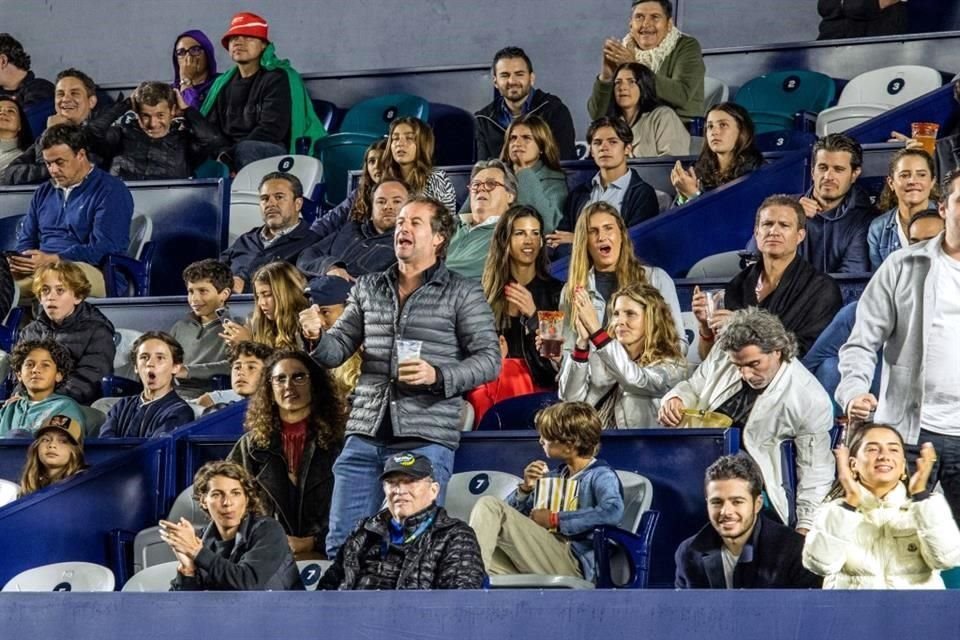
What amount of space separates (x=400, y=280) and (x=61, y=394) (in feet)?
6.78

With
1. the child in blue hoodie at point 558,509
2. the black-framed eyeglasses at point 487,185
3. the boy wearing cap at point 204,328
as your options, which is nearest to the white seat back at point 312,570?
the child in blue hoodie at point 558,509

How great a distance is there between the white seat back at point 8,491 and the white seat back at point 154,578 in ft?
2.51

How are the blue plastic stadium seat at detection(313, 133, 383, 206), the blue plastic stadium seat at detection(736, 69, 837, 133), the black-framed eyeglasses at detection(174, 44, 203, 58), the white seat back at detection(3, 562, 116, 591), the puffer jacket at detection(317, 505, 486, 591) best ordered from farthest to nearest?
the black-framed eyeglasses at detection(174, 44, 203, 58)
the blue plastic stadium seat at detection(313, 133, 383, 206)
the blue plastic stadium seat at detection(736, 69, 837, 133)
the white seat back at detection(3, 562, 116, 591)
the puffer jacket at detection(317, 505, 486, 591)

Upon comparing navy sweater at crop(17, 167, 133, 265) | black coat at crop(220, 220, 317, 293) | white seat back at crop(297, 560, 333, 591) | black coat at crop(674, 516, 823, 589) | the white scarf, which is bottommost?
white seat back at crop(297, 560, 333, 591)

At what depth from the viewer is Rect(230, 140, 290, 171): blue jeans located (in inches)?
407

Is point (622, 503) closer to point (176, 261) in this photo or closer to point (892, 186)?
point (892, 186)

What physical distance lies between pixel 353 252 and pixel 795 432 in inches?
107

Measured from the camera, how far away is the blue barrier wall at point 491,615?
4738 mm

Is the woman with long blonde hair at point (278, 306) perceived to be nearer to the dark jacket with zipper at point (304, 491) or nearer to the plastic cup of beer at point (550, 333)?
the dark jacket with zipper at point (304, 491)

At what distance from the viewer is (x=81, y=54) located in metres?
12.6

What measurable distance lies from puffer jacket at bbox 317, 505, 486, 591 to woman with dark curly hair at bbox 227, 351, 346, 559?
826mm

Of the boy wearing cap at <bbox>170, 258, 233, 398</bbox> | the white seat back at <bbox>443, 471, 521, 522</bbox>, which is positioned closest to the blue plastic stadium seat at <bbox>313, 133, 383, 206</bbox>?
the boy wearing cap at <bbox>170, 258, 233, 398</bbox>

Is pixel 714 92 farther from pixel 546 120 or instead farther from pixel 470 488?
pixel 470 488

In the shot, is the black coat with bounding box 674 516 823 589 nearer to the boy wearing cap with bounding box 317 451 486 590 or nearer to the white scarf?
the boy wearing cap with bounding box 317 451 486 590
